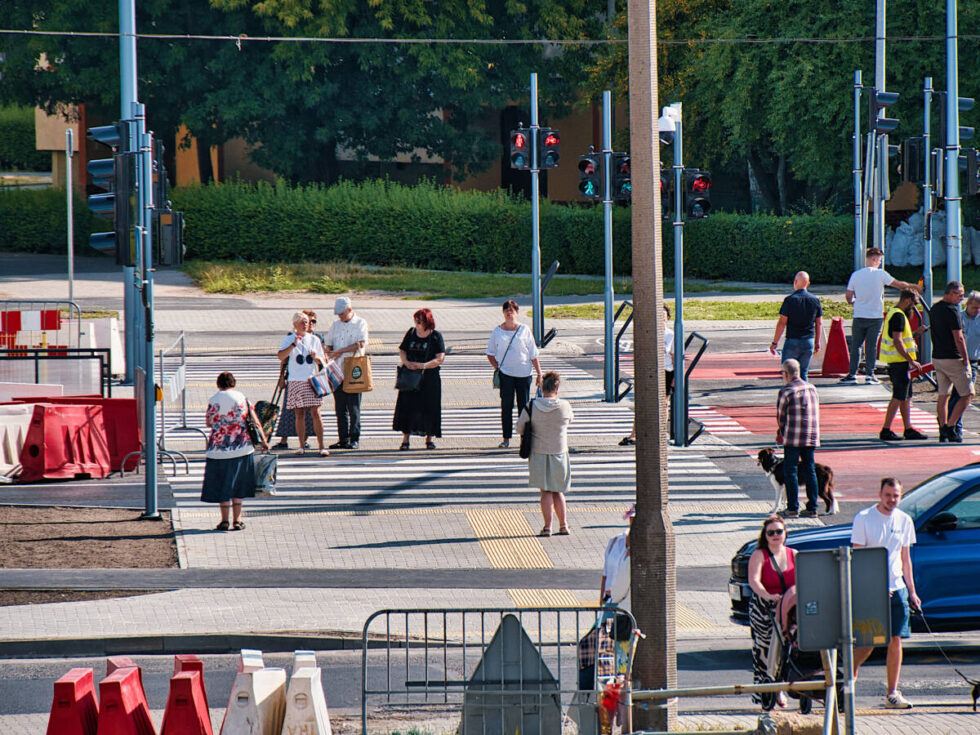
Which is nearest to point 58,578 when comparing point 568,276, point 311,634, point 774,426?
point 311,634

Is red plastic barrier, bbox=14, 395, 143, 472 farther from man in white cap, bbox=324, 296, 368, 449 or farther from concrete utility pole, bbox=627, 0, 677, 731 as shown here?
concrete utility pole, bbox=627, 0, 677, 731

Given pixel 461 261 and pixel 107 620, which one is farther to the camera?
pixel 461 261

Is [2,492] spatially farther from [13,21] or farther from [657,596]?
[13,21]

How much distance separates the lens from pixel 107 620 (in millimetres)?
11227

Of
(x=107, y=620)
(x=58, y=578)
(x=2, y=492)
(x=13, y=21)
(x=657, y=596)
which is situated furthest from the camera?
(x=13, y=21)

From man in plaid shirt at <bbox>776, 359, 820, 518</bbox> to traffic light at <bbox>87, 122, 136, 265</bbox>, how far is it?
22.5ft

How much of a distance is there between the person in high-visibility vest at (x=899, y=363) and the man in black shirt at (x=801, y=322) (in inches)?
48.0

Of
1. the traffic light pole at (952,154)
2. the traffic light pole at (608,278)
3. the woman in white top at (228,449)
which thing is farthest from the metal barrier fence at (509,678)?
the traffic light pole at (952,154)

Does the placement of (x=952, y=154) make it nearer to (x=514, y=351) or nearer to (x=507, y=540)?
(x=514, y=351)

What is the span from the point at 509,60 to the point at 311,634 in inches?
1666

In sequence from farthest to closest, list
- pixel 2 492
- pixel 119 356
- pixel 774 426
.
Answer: pixel 119 356
pixel 774 426
pixel 2 492

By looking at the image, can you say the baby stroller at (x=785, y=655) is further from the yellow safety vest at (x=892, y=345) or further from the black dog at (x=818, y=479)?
the yellow safety vest at (x=892, y=345)

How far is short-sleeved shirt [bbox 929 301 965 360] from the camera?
1814 cm

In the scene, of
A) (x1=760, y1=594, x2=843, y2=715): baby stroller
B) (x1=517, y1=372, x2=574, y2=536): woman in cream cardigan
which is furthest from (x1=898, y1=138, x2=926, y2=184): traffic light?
(x1=760, y1=594, x2=843, y2=715): baby stroller
